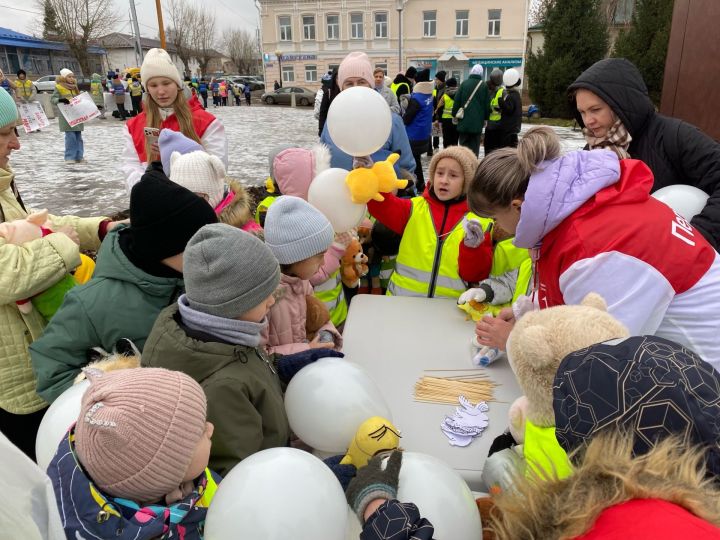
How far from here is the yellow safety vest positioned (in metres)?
2.72

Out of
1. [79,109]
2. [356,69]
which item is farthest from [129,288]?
[79,109]

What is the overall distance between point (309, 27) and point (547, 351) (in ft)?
128

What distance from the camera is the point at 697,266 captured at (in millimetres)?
1484

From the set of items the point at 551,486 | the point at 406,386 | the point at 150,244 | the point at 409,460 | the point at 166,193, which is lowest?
the point at 406,386

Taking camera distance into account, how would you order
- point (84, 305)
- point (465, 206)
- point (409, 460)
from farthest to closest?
1. point (465, 206)
2. point (84, 305)
3. point (409, 460)

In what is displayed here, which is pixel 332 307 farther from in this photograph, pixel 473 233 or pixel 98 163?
pixel 98 163

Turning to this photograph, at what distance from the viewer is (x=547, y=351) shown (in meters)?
1.15

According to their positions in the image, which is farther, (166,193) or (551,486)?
(166,193)

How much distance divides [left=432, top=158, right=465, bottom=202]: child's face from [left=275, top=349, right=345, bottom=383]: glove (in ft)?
4.57

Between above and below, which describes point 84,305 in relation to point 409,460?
above

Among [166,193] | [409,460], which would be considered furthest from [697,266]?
[166,193]

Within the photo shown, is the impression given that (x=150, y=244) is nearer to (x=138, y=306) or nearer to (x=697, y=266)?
(x=138, y=306)

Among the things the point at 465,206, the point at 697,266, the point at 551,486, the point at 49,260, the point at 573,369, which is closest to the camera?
the point at 551,486

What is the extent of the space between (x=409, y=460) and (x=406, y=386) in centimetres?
68
